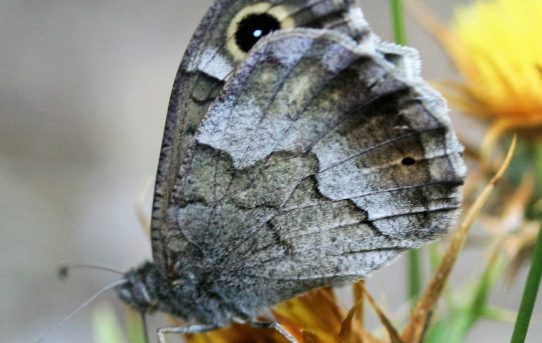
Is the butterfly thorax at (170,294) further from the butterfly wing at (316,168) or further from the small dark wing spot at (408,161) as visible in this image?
the small dark wing spot at (408,161)

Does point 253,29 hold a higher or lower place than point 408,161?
higher

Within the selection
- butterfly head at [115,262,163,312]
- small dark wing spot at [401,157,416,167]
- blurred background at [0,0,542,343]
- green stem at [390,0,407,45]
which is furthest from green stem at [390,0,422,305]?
blurred background at [0,0,542,343]

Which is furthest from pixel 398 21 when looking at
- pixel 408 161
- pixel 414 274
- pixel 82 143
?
pixel 82 143

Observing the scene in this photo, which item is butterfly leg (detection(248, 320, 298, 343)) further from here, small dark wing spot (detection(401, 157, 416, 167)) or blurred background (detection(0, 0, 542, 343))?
blurred background (detection(0, 0, 542, 343))

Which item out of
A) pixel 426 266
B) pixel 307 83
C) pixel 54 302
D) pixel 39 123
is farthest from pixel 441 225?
pixel 39 123

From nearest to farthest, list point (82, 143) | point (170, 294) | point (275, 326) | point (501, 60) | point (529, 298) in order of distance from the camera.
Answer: point (529, 298) < point (275, 326) < point (170, 294) < point (501, 60) < point (82, 143)

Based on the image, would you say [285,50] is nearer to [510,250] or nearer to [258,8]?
[258,8]

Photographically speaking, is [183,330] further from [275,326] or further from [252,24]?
[252,24]

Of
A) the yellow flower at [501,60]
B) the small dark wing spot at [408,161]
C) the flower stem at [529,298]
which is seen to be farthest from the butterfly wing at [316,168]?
the yellow flower at [501,60]

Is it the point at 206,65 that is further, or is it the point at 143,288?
the point at 143,288
